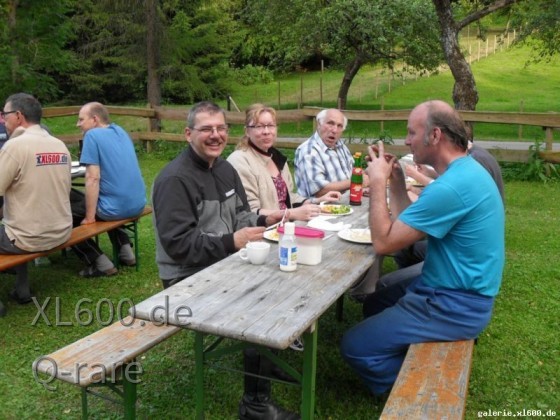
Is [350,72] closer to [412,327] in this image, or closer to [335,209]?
[335,209]

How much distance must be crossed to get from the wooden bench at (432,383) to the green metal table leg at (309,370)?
0.37 m

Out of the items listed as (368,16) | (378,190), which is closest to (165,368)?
(378,190)

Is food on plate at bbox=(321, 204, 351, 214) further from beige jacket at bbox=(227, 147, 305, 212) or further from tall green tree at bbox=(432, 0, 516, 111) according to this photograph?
tall green tree at bbox=(432, 0, 516, 111)

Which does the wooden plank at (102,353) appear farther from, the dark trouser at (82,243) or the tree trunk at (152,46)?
the tree trunk at (152,46)

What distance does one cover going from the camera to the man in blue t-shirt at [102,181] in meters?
5.12

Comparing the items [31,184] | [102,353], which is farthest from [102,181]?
[102,353]

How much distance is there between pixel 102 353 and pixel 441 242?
1657 mm

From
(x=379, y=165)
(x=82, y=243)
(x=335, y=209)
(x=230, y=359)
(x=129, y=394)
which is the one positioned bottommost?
(x=230, y=359)

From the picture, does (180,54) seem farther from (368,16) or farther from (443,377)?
(443,377)

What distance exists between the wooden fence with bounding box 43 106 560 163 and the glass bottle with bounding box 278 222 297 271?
7.34 m

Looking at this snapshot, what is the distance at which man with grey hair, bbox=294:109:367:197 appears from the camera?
4.83 m

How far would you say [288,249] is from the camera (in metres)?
2.77

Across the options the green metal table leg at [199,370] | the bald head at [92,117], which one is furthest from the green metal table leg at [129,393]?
the bald head at [92,117]

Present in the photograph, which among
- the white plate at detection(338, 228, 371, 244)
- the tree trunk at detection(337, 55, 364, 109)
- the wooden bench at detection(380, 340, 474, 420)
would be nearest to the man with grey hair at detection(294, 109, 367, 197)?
the white plate at detection(338, 228, 371, 244)
